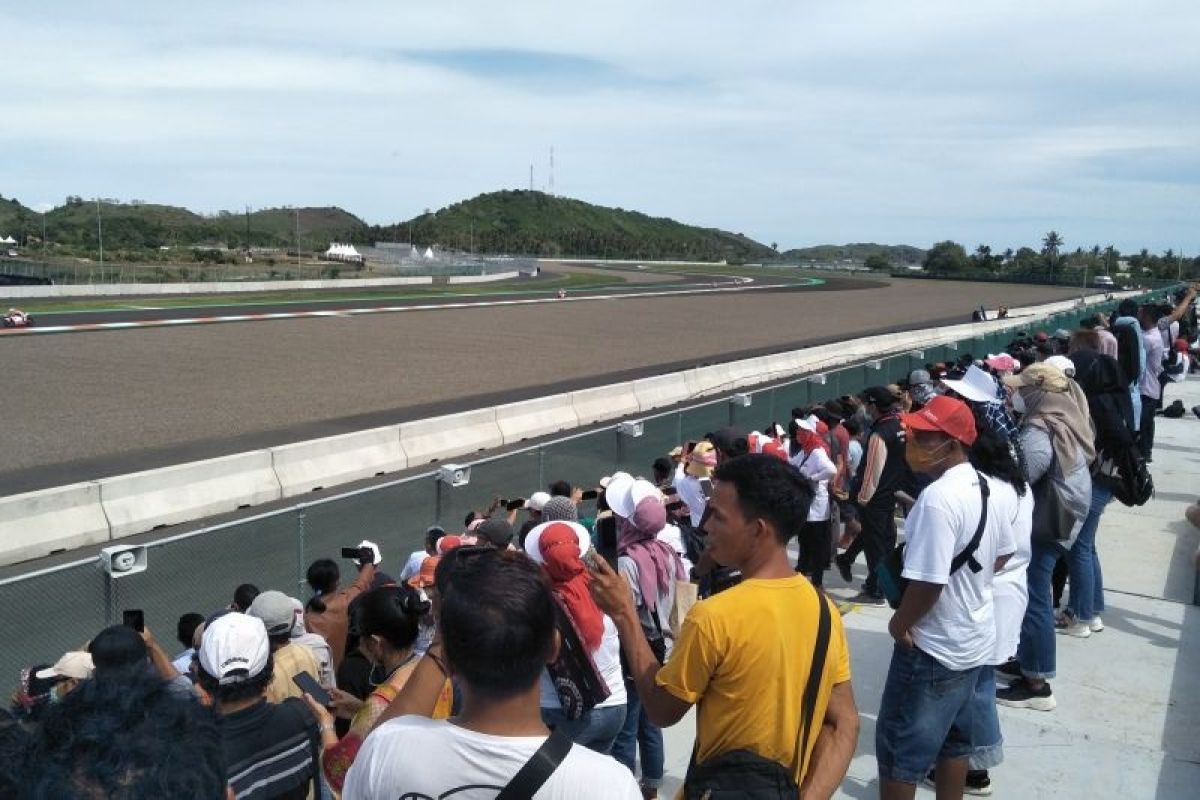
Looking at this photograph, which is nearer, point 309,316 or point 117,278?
point 309,316

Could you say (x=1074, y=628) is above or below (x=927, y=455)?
below

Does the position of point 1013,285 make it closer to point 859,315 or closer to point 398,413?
point 859,315

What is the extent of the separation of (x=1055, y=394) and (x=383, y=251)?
409 feet

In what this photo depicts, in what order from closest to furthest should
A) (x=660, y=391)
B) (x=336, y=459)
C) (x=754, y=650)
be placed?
(x=754, y=650)
(x=336, y=459)
(x=660, y=391)

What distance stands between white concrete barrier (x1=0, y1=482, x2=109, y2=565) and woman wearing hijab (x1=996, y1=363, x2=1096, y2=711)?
9.27 m

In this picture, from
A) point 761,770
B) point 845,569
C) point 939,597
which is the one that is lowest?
point 845,569

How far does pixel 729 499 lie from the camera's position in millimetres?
3205

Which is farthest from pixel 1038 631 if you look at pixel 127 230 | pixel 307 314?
pixel 127 230

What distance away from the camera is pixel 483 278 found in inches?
2874

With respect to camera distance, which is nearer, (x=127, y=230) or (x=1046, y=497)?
(x=1046, y=497)

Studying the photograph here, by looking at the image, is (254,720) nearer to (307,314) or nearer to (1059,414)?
(1059,414)

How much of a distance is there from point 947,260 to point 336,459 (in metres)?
123

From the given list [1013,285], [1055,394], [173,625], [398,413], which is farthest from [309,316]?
[1013,285]

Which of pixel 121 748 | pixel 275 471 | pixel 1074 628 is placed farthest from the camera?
pixel 275 471
